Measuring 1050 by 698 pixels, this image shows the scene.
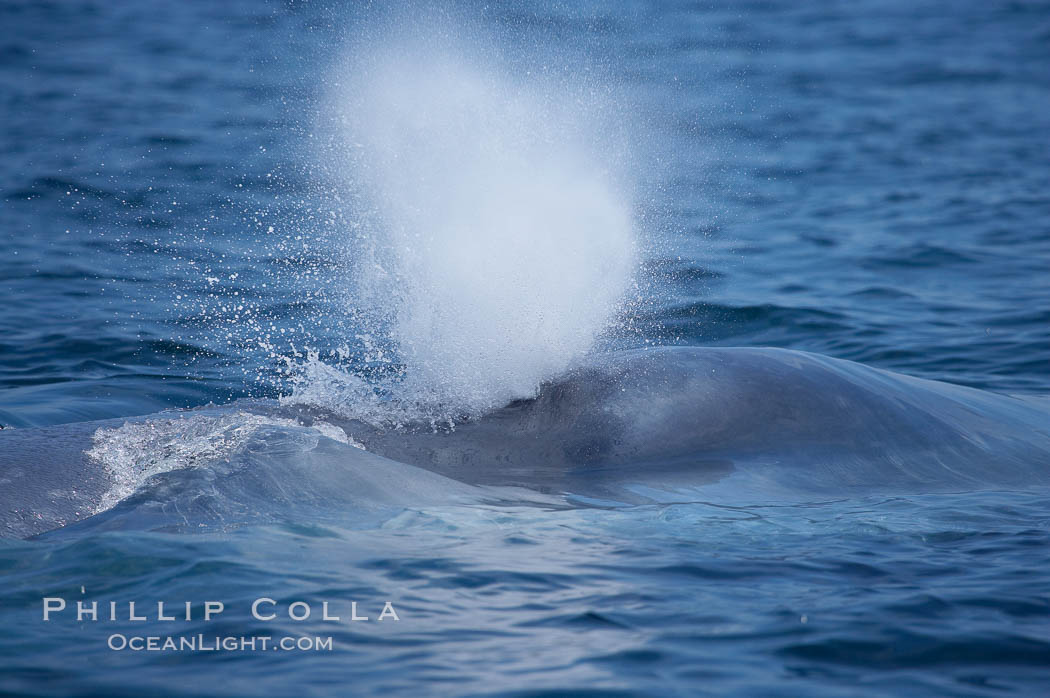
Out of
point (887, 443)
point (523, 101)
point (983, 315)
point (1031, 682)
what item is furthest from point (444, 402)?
point (983, 315)

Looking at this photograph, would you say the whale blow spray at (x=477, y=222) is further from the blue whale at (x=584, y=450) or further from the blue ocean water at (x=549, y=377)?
the blue whale at (x=584, y=450)

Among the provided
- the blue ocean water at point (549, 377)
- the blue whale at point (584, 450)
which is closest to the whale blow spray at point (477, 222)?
the blue ocean water at point (549, 377)

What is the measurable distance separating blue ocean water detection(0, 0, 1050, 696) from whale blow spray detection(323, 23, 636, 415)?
17 cm

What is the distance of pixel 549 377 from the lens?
20.2 ft

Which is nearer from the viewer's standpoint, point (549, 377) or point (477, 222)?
point (549, 377)

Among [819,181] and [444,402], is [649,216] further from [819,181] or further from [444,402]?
[444,402]

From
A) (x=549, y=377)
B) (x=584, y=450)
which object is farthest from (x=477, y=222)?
(x=584, y=450)

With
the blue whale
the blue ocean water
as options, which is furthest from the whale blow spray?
the blue whale

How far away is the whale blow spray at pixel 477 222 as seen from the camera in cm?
638

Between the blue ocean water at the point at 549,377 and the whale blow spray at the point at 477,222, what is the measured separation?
0.17 metres

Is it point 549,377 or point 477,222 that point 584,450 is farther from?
point 477,222

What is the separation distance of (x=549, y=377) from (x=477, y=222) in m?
1.93

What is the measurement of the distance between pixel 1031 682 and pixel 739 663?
1.00 m

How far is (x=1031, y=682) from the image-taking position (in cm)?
401
